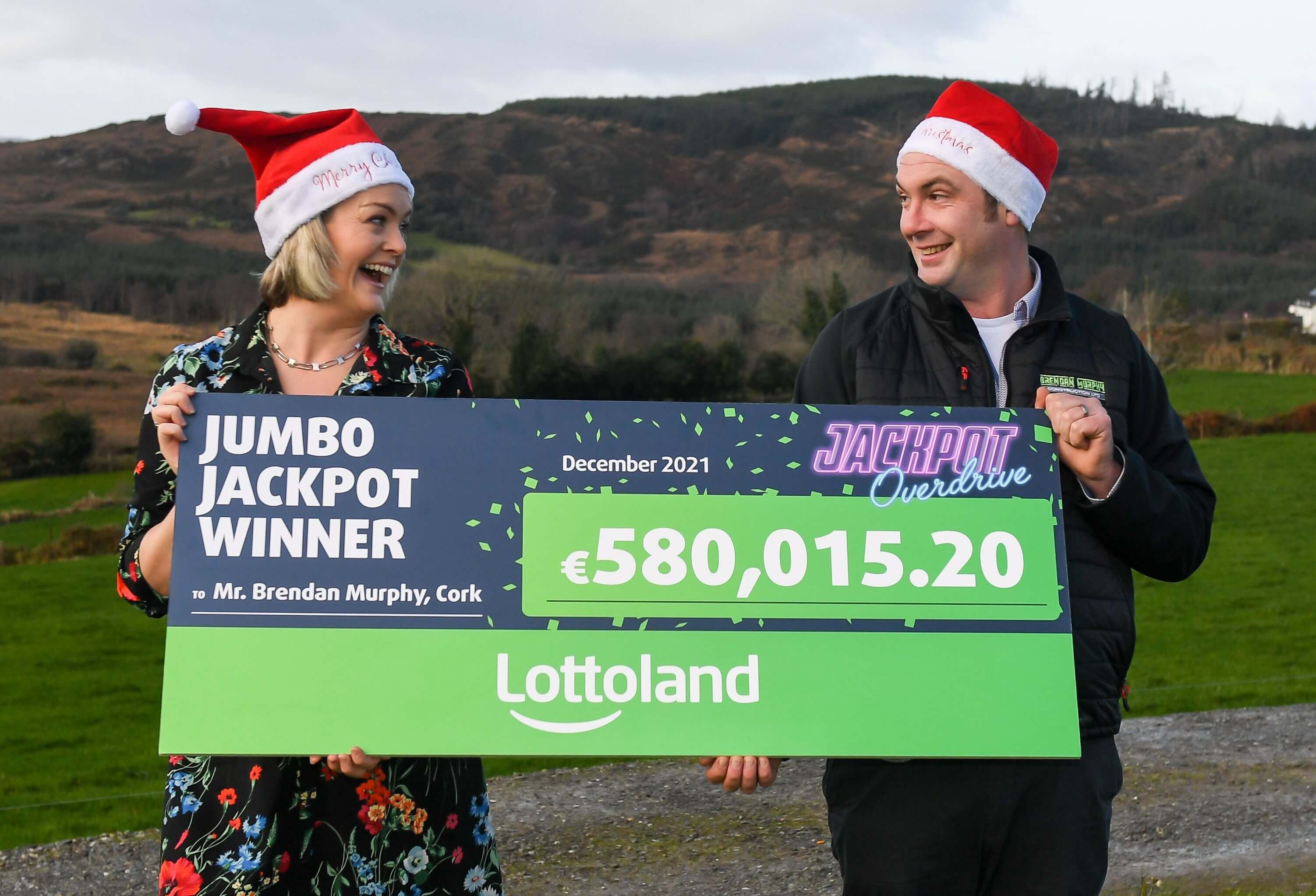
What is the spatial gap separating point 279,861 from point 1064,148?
8786 centimetres

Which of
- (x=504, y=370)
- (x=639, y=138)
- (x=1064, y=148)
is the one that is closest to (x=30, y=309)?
(x=504, y=370)

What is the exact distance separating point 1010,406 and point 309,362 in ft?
5.77

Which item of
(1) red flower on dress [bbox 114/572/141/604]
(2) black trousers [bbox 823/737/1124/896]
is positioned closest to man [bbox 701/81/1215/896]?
(2) black trousers [bbox 823/737/1124/896]

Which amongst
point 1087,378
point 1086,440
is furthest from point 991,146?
point 1086,440

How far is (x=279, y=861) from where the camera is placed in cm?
272

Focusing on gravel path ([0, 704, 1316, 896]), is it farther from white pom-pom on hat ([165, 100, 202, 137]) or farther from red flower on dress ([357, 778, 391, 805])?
white pom-pom on hat ([165, 100, 202, 137])

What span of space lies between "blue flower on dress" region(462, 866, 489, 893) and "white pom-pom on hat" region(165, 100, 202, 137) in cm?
201

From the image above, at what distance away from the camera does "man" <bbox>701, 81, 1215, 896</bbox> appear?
2.77 meters

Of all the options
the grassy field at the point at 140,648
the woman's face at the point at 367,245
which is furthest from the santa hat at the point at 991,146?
the grassy field at the point at 140,648

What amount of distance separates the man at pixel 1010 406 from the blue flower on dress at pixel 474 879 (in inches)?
24.8

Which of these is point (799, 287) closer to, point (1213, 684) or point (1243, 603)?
point (1243, 603)

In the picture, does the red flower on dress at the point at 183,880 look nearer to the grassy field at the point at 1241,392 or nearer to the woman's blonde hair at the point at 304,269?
the woman's blonde hair at the point at 304,269

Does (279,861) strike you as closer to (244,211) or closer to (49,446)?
(49,446)

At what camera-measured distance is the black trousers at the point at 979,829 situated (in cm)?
277
